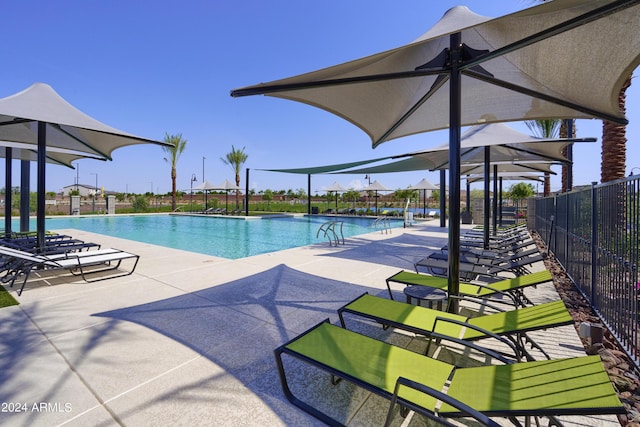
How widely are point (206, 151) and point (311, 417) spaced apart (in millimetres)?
62804

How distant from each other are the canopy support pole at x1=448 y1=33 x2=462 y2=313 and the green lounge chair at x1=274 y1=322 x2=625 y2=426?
1.47 metres

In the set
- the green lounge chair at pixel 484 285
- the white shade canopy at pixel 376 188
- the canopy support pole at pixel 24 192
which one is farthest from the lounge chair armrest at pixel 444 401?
the white shade canopy at pixel 376 188

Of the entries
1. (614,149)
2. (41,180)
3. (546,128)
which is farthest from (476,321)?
(546,128)

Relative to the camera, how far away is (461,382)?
1773 mm

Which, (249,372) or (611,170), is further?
→ (611,170)

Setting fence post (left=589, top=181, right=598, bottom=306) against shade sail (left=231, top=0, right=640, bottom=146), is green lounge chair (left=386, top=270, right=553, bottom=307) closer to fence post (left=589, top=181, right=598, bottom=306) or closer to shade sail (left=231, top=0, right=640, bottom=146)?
fence post (left=589, top=181, right=598, bottom=306)

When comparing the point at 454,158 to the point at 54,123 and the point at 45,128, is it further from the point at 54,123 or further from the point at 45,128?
the point at 45,128

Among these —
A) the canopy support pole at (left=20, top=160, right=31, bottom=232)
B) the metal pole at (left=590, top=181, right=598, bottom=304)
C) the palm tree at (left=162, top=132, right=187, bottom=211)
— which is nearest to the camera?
the metal pole at (left=590, top=181, right=598, bottom=304)

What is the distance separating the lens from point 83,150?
7.73m

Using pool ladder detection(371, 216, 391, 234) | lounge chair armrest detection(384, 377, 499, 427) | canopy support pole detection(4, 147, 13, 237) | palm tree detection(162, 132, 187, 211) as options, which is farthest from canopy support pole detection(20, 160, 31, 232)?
palm tree detection(162, 132, 187, 211)

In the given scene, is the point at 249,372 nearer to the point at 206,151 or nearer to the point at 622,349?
the point at 622,349

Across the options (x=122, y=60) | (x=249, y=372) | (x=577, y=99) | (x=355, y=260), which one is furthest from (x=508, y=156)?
(x=122, y=60)

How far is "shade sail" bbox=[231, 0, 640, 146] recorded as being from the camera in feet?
8.05

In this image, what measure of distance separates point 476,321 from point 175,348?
279 cm
